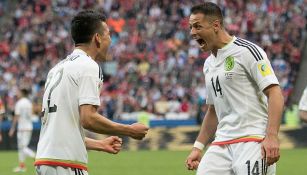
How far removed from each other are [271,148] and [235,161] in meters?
0.59

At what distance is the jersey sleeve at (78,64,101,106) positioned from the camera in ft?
20.2

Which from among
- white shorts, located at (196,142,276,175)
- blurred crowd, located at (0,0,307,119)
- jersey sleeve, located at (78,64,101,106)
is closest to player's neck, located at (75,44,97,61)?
jersey sleeve, located at (78,64,101,106)

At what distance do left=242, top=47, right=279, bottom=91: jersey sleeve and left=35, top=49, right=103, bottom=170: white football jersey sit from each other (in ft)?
5.09

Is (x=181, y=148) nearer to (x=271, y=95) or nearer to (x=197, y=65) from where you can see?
(x=197, y=65)

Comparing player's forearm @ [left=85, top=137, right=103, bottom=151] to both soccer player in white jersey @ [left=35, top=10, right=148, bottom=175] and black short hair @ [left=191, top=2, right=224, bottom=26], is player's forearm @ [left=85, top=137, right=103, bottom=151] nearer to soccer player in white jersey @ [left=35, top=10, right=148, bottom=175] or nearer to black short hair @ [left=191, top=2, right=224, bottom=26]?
soccer player in white jersey @ [left=35, top=10, right=148, bottom=175]

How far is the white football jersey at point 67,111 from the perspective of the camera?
6223 millimetres

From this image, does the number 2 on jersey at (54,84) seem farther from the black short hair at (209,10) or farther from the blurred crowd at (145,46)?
the blurred crowd at (145,46)

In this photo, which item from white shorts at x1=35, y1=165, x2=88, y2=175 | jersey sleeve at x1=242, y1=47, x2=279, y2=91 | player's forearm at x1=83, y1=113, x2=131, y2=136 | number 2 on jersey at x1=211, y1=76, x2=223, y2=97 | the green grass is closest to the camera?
player's forearm at x1=83, y1=113, x2=131, y2=136

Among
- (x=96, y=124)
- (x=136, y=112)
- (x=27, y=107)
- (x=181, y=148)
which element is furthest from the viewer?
(x=136, y=112)

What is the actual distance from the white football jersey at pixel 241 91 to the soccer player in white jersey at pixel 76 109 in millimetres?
1363

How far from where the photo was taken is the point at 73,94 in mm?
6266

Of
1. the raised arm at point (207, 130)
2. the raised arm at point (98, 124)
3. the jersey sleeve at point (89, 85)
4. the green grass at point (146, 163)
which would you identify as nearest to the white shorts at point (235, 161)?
the raised arm at point (207, 130)

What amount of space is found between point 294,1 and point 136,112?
9.28 metres

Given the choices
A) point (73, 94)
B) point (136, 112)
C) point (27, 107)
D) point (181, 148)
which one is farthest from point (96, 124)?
point (136, 112)
